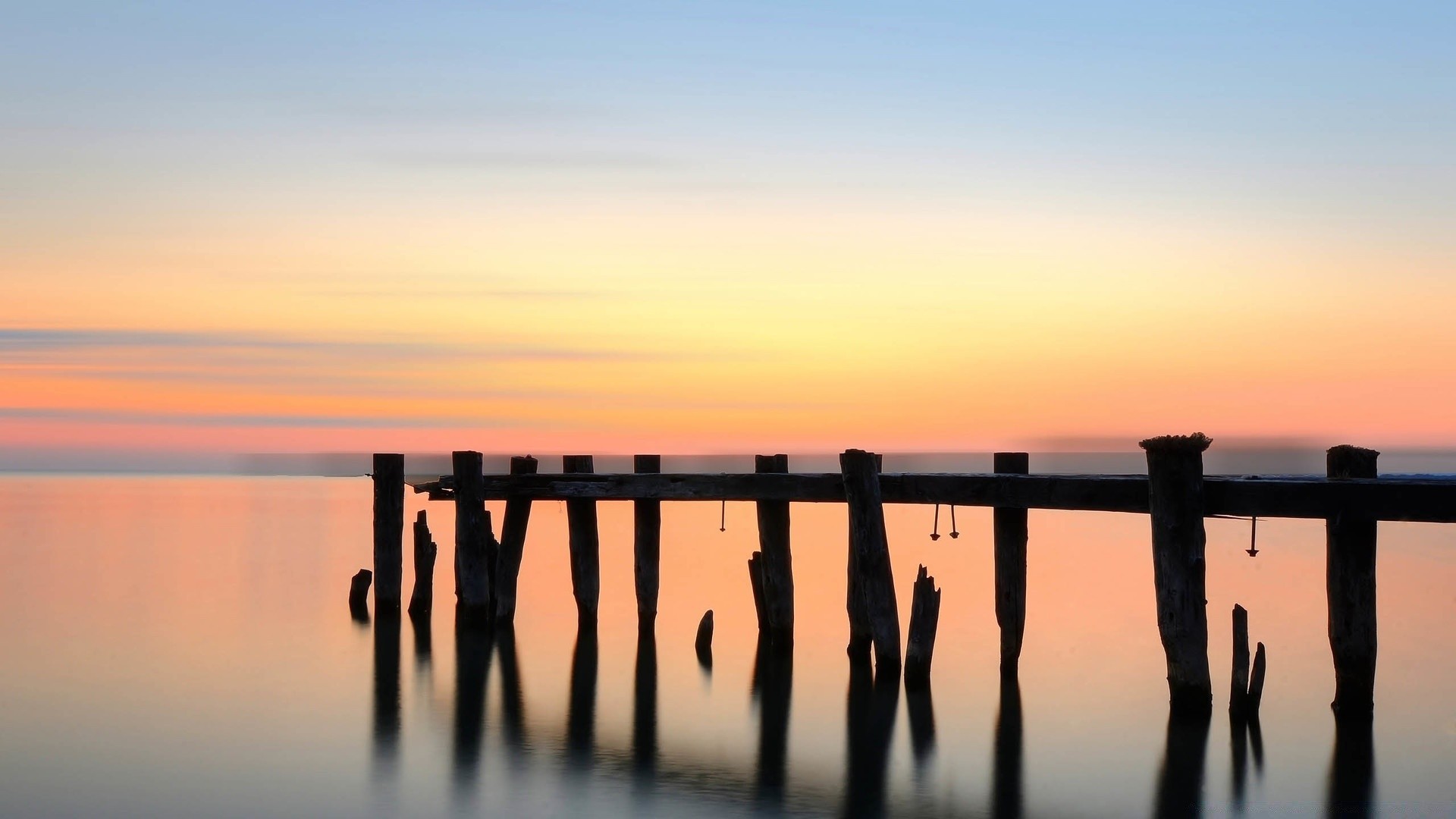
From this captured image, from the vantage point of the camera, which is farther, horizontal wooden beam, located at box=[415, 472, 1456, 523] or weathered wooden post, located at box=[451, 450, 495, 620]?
weathered wooden post, located at box=[451, 450, 495, 620]

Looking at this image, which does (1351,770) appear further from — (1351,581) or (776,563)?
(776,563)

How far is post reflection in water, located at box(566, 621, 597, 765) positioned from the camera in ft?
39.0

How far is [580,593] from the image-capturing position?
18188mm

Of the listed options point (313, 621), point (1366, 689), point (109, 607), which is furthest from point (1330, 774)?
point (109, 607)

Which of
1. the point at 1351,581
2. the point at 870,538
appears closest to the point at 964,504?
the point at 870,538

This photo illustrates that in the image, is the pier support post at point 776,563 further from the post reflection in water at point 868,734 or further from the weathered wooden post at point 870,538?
the weathered wooden post at point 870,538

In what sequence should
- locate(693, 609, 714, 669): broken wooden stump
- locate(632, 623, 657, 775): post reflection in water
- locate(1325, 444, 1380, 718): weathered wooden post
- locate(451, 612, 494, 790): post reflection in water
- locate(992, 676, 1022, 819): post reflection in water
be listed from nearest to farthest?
locate(992, 676, 1022, 819): post reflection in water → locate(1325, 444, 1380, 718): weathered wooden post → locate(451, 612, 494, 790): post reflection in water → locate(632, 623, 657, 775): post reflection in water → locate(693, 609, 714, 669): broken wooden stump

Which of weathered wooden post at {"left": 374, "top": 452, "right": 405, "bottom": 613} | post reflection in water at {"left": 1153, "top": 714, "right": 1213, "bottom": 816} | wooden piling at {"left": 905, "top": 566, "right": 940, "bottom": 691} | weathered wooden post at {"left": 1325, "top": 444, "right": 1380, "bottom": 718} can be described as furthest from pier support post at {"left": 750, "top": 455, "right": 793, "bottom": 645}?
weathered wooden post at {"left": 1325, "top": 444, "right": 1380, "bottom": 718}

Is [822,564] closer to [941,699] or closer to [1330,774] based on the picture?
[941,699]

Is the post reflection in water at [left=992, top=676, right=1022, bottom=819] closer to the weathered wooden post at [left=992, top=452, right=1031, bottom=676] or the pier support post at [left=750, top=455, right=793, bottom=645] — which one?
the weathered wooden post at [left=992, top=452, right=1031, bottom=676]

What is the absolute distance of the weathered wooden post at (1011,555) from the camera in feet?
44.8

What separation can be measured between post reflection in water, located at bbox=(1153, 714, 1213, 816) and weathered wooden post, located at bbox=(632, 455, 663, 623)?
6.81 meters

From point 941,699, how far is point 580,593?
19.7 feet

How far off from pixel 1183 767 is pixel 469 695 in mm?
7151
